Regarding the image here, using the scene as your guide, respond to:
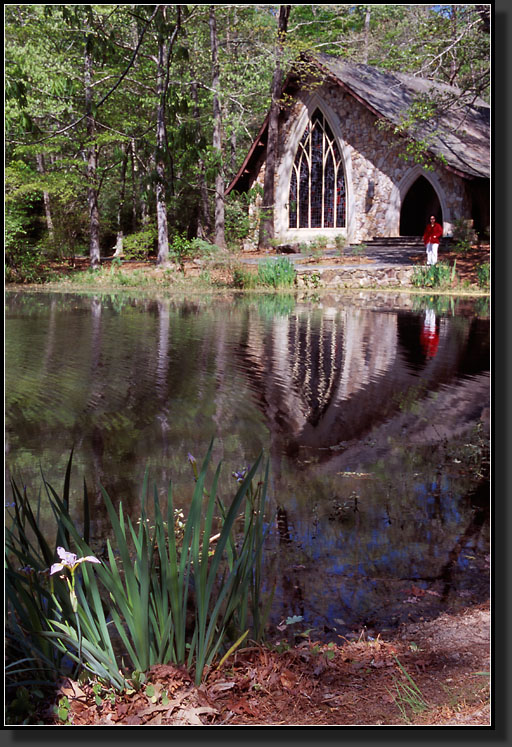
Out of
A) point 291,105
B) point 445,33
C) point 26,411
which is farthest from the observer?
point 291,105

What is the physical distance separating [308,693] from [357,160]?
23344mm

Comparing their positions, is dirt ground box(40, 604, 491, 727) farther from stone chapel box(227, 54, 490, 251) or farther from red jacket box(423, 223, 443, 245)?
stone chapel box(227, 54, 490, 251)

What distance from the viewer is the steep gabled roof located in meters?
20.6

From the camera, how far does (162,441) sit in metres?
5.63

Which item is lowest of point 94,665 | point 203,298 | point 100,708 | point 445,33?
point 100,708

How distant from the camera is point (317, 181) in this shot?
82.1 feet

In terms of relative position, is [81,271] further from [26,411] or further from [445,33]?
[26,411]

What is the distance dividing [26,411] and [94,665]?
4.75 m

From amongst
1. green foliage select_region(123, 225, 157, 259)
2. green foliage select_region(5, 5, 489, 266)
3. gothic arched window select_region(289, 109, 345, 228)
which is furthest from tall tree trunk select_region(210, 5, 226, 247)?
gothic arched window select_region(289, 109, 345, 228)

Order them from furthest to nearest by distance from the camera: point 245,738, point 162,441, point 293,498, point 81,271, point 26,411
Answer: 1. point 81,271
2. point 26,411
3. point 162,441
4. point 293,498
5. point 245,738

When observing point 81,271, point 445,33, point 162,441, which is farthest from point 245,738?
point 81,271

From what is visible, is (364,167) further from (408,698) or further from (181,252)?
(408,698)

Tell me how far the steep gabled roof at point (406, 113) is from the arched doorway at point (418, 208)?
10.6 ft

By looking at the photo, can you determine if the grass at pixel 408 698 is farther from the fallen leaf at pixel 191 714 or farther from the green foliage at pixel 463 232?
the green foliage at pixel 463 232
